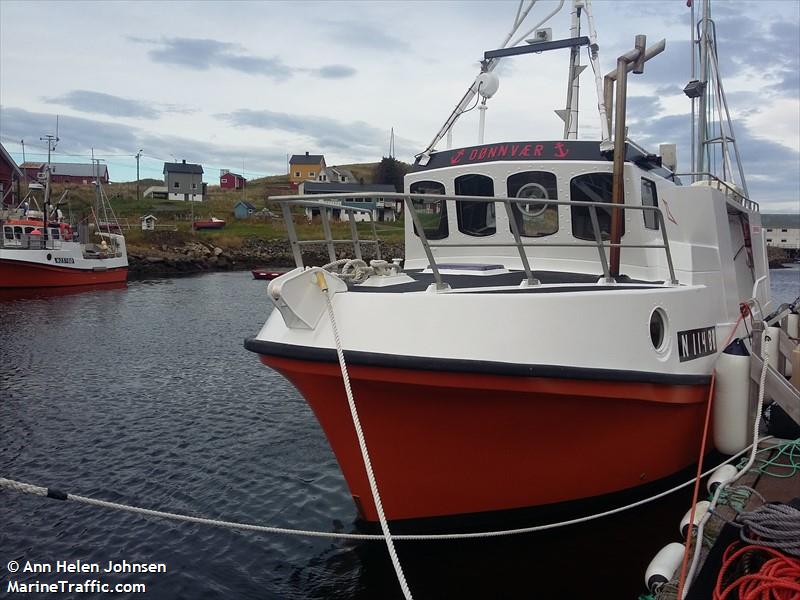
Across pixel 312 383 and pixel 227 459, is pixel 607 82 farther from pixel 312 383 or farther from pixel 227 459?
pixel 227 459

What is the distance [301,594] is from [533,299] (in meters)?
3.24

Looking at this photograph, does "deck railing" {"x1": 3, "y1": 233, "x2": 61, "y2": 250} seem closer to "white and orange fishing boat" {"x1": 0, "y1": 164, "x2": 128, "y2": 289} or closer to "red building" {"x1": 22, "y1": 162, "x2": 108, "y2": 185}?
"white and orange fishing boat" {"x1": 0, "y1": 164, "x2": 128, "y2": 289}

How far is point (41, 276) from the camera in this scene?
109 ft

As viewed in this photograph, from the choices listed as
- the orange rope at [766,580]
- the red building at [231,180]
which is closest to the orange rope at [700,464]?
the orange rope at [766,580]

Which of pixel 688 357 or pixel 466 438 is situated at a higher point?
pixel 688 357

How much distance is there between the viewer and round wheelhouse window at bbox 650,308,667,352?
6102 mm

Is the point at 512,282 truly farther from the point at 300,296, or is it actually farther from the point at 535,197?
the point at 300,296

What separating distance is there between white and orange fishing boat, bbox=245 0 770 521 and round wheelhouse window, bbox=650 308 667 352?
13 mm

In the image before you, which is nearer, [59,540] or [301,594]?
[301,594]

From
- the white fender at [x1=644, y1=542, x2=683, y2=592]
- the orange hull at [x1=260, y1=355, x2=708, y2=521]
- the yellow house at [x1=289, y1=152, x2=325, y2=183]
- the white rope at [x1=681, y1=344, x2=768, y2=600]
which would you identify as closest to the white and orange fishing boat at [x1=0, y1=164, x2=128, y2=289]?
the orange hull at [x1=260, y1=355, x2=708, y2=521]

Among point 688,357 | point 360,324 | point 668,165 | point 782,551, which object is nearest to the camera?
point 782,551

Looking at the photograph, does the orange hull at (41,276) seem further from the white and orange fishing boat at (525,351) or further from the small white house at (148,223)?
the white and orange fishing boat at (525,351)

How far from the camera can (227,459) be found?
29.2 feet

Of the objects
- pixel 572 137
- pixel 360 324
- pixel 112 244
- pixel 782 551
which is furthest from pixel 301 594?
pixel 112 244
